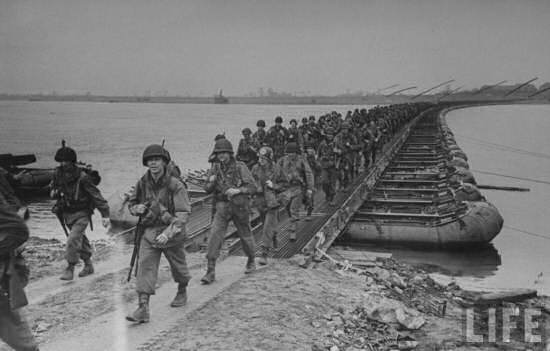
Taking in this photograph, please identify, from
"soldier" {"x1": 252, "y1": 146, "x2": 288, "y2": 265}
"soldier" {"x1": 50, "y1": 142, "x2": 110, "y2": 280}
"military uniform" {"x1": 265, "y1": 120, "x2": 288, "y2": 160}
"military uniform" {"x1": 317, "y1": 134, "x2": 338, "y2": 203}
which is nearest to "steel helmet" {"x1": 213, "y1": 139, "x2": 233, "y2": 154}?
"soldier" {"x1": 252, "y1": 146, "x2": 288, "y2": 265}

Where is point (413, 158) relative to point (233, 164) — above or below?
below

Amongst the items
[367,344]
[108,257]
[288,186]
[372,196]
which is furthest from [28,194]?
[367,344]

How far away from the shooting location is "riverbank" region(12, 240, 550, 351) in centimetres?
539

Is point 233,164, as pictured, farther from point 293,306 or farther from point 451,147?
point 451,147

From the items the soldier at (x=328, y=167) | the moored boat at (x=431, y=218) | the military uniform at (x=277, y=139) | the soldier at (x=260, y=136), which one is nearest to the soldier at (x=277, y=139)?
the military uniform at (x=277, y=139)

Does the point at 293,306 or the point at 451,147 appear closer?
the point at 293,306

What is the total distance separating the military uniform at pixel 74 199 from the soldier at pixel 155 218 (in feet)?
5.04

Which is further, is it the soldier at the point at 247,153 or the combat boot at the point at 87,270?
→ the soldier at the point at 247,153

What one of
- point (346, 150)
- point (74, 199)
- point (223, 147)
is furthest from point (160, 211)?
point (346, 150)

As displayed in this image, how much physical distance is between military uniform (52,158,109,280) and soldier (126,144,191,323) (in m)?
1.54

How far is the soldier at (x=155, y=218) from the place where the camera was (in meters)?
5.41

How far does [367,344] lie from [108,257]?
5.01m

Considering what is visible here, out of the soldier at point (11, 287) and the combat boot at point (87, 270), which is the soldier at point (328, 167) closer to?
the combat boot at point (87, 270)

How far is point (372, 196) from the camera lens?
61.6 feet
